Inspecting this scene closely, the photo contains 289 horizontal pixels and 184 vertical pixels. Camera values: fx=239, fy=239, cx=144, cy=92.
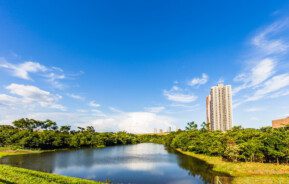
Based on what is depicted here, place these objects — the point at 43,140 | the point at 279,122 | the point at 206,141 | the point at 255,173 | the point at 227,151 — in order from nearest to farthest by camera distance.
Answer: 1. the point at 255,173
2. the point at 227,151
3. the point at 206,141
4. the point at 43,140
5. the point at 279,122

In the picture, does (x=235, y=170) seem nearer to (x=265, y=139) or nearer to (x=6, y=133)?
(x=265, y=139)

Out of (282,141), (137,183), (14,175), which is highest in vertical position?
Result: (282,141)

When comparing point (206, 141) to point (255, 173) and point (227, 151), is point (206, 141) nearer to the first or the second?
point (227, 151)

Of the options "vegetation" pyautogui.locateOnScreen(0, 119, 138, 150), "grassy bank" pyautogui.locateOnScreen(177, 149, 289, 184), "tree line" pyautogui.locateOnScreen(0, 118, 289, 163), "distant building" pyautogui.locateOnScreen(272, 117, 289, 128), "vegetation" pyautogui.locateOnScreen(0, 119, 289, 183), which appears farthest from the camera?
"distant building" pyautogui.locateOnScreen(272, 117, 289, 128)

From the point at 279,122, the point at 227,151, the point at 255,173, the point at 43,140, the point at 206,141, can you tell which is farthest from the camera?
the point at 279,122

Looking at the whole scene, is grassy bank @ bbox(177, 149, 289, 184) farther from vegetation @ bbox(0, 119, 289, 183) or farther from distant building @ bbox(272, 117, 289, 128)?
distant building @ bbox(272, 117, 289, 128)

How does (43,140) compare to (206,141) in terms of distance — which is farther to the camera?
(43,140)

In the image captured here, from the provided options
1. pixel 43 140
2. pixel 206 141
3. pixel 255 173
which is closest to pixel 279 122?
pixel 206 141

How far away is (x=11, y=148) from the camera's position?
8381 cm

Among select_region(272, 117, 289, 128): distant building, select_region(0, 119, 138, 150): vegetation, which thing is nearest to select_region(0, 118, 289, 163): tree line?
select_region(0, 119, 138, 150): vegetation

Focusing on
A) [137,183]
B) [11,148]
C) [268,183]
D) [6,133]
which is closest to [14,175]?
→ [137,183]

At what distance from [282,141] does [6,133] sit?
9518 centimetres

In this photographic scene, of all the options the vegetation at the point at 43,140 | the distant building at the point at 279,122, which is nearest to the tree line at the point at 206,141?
the vegetation at the point at 43,140

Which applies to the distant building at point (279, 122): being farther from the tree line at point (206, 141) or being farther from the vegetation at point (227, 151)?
the vegetation at point (227, 151)
